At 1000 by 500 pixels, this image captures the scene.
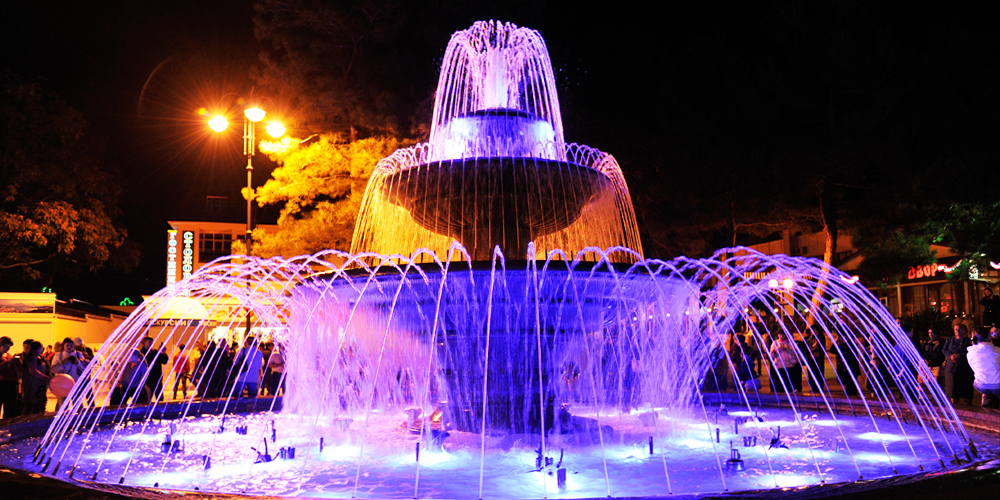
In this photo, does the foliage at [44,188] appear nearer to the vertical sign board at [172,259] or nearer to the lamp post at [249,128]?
the vertical sign board at [172,259]

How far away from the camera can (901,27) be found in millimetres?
25766

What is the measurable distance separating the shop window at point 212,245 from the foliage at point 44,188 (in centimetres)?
1718

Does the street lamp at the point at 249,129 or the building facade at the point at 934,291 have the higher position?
the street lamp at the point at 249,129

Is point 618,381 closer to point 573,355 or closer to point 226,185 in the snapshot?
point 573,355

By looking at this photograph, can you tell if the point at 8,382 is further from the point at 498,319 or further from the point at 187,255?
the point at 187,255

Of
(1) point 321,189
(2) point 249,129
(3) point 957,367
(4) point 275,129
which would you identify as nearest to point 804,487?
(3) point 957,367

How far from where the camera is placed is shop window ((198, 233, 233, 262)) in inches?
2025

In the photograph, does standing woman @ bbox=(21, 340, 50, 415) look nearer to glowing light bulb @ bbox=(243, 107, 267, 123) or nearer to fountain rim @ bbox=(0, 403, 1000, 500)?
glowing light bulb @ bbox=(243, 107, 267, 123)

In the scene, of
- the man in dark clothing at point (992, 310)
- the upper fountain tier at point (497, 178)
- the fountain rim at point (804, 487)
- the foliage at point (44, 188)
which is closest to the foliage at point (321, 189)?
the upper fountain tier at point (497, 178)

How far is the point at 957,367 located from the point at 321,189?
17.1 metres

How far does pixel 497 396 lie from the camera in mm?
8844

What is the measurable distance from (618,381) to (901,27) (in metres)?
18.2

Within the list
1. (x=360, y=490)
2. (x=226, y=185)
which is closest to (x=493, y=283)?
(x=360, y=490)

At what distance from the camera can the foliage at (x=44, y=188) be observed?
29.6 m
